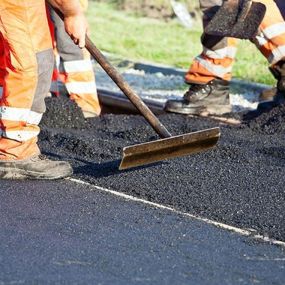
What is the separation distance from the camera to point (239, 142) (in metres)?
7.31

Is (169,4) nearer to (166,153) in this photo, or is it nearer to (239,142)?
(239,142)

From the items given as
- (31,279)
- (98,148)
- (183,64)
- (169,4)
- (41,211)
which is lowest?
(169,4)

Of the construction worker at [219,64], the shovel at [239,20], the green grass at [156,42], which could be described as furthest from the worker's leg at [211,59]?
the green grass at [156,42]

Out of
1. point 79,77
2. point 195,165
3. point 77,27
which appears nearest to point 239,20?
point 79,77

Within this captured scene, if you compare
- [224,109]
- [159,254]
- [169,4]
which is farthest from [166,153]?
[169,4]

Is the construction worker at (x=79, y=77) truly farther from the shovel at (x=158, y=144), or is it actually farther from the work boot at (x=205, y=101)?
the shovel at (x=158, y=144)

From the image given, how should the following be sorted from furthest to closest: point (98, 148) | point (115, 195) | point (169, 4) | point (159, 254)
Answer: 1. point (169, 4)
2. point (98, 148)
3. point (115, 195)
4. point (159, 254)

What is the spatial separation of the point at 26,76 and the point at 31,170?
57 cm

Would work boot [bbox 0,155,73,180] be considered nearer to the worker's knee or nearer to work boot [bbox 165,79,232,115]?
the worker's knee

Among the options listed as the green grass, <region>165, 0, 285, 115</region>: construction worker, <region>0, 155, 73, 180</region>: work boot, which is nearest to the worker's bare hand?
<region>0, 155, 73, 180</region>: work boot

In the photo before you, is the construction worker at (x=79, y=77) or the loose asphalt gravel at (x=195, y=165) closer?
the loose asphalt gravel at (x=195, y=165)

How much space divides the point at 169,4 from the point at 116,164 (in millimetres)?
9022

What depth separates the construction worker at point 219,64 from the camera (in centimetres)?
822

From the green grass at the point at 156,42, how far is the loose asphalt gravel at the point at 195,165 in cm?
263
